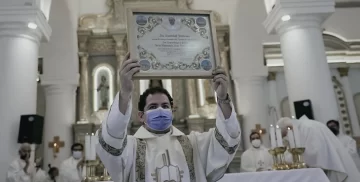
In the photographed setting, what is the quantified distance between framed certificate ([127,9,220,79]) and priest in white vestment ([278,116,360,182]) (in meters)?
3.13

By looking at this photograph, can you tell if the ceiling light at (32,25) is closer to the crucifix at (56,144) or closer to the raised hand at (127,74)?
the crucifix at (56,144)

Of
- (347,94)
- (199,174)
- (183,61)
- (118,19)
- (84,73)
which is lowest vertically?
(199,174)

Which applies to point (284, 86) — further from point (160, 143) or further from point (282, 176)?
point (160, 143)

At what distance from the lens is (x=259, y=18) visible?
10859mm

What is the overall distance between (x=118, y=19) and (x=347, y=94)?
7.15m

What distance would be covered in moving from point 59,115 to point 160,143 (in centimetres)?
821

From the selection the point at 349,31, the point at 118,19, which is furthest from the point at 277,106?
the point at 118,19

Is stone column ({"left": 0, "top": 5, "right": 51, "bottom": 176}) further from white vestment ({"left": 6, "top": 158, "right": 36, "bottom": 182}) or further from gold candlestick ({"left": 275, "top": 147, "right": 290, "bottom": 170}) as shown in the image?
gold candlestick ({"left": 275, "top": 147, "right": 290, "bottom": 170})

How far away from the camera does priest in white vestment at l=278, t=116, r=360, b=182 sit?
17.2 feet

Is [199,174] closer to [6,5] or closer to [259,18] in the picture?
[6,5]

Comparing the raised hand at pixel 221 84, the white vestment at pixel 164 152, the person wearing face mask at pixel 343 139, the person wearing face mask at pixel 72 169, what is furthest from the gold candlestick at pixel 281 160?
the person wearing face mask at pixel 72 169

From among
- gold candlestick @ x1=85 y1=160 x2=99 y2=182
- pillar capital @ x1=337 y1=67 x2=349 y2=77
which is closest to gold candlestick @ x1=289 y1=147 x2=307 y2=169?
gold candlestick @ x1=85 y1=160 x2=99 y2=182

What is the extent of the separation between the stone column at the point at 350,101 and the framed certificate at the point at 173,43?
32.4 ft

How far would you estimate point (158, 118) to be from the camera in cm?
251
